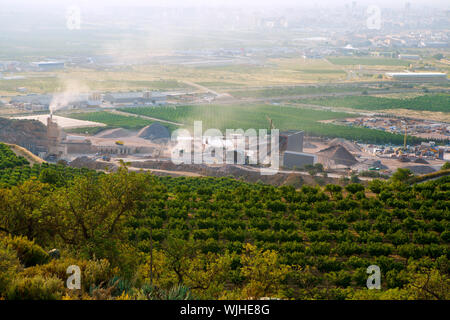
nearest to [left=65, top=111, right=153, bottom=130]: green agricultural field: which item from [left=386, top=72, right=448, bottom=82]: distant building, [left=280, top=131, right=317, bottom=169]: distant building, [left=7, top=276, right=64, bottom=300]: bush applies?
[left=280, top=131, right=317, bottom=169]: distant building

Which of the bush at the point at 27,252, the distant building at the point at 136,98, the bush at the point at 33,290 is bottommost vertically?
the distant building at the point at 136,98

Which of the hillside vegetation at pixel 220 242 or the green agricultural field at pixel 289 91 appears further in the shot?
the green agricultural field at pixel 289 91

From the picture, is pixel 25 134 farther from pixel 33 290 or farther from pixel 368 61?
pixel 368 61

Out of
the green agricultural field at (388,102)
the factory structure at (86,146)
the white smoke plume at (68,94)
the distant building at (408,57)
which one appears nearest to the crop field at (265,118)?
the green agricultural field at (388,102)

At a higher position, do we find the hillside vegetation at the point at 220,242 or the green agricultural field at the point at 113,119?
the hillside vegetation at the point at 220,242

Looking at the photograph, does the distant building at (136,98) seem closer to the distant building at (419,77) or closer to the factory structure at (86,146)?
the factory structure at (86,146)

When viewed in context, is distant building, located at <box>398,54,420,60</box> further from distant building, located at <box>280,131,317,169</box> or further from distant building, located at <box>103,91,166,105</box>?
distant building, located at <box>280,131,317,169</box>

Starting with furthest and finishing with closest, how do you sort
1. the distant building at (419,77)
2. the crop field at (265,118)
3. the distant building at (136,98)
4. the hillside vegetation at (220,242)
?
1. the distant building at (419,77)
2. the distant building at (136,98)
3. the crop field at (265,118)
4. the hillside vegetation at (220,242)

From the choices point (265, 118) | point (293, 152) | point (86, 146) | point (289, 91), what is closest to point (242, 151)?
point (293, 152)
